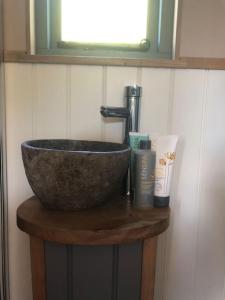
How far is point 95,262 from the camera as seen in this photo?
70cm

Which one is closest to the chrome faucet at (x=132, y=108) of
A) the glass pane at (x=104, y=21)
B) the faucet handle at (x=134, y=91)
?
the faucet handle at (x=134, y=91)

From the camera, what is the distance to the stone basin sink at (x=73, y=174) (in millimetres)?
633

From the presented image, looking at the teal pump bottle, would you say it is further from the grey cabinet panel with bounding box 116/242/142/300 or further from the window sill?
the window sill

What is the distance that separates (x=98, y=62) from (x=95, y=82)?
0.19 feet

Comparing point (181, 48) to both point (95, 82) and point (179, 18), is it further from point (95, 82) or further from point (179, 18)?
point (95, 82)

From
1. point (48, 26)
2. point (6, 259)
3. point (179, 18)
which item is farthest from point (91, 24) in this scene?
point (6, 259)

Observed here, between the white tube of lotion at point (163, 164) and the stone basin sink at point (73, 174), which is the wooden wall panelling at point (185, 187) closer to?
the white tube of lotion at point (163, 164)

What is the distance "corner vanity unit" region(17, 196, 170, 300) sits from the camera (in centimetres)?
68

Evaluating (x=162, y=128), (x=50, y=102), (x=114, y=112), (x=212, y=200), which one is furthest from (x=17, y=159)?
(x=212, y=200)

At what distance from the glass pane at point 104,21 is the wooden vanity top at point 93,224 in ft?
1.84

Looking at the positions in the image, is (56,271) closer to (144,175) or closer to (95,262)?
(95,262)

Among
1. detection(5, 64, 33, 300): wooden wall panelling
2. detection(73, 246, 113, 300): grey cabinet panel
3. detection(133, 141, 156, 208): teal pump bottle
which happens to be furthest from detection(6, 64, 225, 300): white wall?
detection(73, 246, 113, 300): grey cabinet panel

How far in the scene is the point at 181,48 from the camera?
92 cm

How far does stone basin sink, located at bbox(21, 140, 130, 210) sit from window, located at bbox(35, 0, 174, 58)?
0.44m
